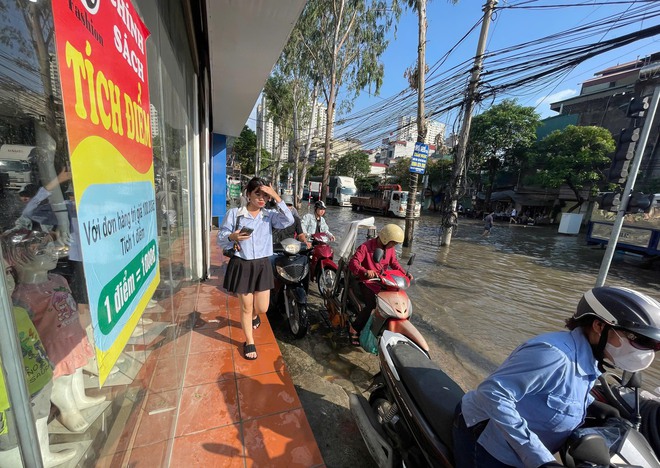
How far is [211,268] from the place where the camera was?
17.3 feet

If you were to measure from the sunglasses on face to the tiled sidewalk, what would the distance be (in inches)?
70.0

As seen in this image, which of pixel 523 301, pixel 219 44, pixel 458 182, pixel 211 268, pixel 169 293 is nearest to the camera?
pixel 169 293

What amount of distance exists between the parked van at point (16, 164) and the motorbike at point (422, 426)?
5.86 feet

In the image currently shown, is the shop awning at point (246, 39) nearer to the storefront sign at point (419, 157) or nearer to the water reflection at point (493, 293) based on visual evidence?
the water reflection at point (493, 293)

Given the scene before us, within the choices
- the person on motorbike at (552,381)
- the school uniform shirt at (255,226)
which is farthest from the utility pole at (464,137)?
the person on motorbike at (552,381)

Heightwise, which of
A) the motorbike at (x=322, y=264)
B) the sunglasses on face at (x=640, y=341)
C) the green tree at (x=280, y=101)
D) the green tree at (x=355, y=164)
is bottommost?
the motorbike at (x=322, y=264)

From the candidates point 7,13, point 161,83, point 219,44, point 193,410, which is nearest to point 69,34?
point 7,13

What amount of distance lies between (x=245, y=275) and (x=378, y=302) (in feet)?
3.95

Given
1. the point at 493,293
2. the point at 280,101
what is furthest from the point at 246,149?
the point at 493,293

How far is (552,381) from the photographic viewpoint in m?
1.18

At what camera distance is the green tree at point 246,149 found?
111ft

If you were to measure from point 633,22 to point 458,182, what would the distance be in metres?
5.27

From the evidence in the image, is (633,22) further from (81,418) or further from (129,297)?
(81,418)

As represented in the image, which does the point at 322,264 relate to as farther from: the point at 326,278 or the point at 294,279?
the point at 294,279
